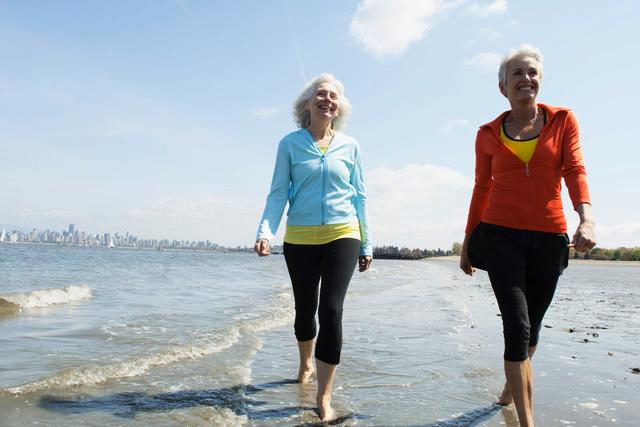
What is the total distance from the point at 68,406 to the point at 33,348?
2.51 meters

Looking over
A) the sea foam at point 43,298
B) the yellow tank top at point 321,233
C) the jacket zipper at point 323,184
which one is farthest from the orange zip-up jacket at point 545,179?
the sea foam at point 43,298

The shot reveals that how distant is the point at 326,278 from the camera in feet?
11.6

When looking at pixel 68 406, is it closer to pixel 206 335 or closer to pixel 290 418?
pixel 290 418

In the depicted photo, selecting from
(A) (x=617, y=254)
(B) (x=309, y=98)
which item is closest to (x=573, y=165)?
(B) (x=309, y=98)

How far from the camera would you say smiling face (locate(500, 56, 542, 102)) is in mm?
3125

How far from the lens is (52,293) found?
11648 millimetres

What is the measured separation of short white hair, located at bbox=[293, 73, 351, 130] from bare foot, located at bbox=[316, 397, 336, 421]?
211cm

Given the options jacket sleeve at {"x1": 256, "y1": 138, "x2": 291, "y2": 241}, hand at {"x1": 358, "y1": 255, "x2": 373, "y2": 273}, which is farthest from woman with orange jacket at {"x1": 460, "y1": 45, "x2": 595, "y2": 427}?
jacket sleeve at {"x1": 256, "y1": 138, "x2": 291, "y2": 241}

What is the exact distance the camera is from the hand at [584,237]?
8.71 feet

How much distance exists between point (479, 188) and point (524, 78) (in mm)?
781

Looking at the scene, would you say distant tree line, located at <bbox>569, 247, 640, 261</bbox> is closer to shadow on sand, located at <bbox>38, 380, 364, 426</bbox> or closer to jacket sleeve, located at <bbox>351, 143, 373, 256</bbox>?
jacket sleeve, located at <bbox>351, 143, 373, 256</bbox>

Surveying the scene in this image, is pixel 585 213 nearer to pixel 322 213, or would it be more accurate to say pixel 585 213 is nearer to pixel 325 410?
pixel 322 213

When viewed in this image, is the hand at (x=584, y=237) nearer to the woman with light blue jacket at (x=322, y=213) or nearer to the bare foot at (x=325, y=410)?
the woman with light blue jacket at (x=322, y=213)

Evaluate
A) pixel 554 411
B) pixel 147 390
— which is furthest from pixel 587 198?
pixel 147 390
